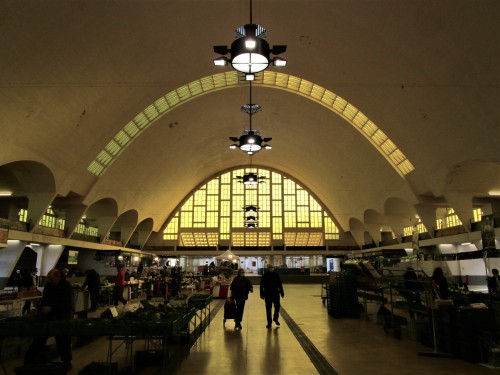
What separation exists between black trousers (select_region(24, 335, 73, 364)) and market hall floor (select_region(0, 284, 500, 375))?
0.29 m

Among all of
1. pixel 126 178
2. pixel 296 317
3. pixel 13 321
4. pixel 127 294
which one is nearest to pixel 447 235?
pixel 296 317

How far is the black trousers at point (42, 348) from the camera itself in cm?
574

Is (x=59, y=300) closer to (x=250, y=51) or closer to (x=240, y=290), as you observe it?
(x=240, y=290)

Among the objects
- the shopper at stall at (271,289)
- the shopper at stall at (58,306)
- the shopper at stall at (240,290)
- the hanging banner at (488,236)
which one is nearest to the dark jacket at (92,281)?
the shopper at stall at (240,290)

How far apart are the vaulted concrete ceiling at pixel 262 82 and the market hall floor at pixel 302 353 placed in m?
11.2

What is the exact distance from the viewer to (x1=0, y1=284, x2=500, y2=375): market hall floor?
5.90 metres

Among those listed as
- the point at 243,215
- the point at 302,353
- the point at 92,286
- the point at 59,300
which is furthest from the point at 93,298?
the point at 243,215

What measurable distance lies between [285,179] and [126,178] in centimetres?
2389

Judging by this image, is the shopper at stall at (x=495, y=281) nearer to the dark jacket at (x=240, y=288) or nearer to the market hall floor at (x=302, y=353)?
the market hall floor at (x=302, y=353)

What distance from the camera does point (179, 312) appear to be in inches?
265

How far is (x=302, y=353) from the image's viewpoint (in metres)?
6.95

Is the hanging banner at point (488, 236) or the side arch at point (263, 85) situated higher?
the side arch at point (263, 85)

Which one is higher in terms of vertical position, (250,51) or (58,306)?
(250,51)

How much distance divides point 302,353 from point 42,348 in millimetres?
4346
